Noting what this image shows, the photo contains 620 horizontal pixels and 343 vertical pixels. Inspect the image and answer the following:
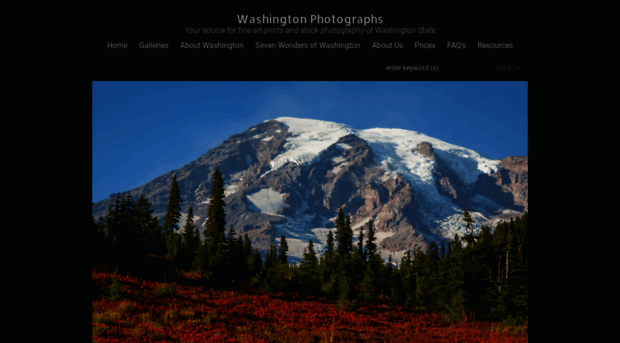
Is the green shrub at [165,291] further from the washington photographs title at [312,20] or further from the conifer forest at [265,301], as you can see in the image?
the washington photographs title at [312,20]

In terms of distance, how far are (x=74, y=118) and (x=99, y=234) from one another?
71.1ft

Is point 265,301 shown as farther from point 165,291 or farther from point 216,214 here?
point 216,214

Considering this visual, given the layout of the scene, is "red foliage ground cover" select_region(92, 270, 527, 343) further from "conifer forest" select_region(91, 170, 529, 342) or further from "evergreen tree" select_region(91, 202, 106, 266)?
"evergreen tree" select_region(91, 202, 106, 266)

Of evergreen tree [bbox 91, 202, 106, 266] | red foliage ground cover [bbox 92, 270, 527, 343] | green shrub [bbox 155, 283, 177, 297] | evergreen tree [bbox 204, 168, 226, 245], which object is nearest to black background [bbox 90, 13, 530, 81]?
red foliage ground cover [bbox 92, 270, 527, 343]

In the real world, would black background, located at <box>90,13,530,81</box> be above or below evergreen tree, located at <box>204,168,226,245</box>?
above

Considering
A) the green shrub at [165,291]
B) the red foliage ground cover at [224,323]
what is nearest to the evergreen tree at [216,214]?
the red foliage ground cover at [224,323]

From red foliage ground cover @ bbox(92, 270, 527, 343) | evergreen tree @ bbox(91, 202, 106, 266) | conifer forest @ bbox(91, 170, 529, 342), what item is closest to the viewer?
red foliage ground cover @ bbox(92, 270, 527, 343)

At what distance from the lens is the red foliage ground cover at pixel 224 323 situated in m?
10.2

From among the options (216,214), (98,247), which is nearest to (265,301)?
(98,247)

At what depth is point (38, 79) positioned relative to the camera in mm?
2848

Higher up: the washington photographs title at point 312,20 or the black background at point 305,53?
the washington photographs title at point 312,20

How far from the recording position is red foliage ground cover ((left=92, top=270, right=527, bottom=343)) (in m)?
10.2

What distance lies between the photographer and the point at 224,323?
12180 millimetres

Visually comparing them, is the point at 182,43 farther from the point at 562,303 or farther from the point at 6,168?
the point at 562,303
